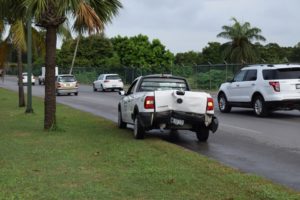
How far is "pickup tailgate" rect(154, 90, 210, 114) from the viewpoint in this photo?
42.8 ft

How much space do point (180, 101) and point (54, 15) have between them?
424cm

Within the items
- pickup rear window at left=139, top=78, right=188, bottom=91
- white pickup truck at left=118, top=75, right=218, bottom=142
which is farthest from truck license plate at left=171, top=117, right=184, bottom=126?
pickup rear window at left=139, top=78, right=188, bottom=91

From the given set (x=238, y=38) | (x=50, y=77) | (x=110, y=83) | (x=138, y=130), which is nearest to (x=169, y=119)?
(x=138, y=130)

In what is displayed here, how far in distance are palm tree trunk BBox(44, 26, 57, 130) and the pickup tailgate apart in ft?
11.0

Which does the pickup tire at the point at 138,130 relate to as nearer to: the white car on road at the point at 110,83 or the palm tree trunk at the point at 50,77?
the palm tree trunk at the point at 50,77

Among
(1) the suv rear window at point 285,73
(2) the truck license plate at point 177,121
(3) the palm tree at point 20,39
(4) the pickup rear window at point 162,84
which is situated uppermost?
(3) the palm tree at point 20,39

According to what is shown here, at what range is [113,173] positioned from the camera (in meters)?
8.69

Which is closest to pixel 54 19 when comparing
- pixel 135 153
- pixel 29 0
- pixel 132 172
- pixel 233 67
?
pixel 29 0

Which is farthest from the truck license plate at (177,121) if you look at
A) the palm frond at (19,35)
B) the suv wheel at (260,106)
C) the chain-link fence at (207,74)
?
the chain-link fence at (207,74)

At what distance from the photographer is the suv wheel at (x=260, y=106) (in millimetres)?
20578

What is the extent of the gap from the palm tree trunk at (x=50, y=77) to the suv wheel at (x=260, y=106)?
8.64 m

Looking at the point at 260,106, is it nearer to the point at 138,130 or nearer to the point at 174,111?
A: the point at 174,111

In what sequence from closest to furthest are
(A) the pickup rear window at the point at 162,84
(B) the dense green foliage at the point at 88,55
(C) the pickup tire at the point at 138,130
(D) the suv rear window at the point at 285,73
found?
(C) the pickup tire at the point at 138,130 < (A) the pickup rear window at the point at 162,84 < (D) the suv rear window at the point at 285,73 < (B) the dense green foliage at the point at 88,55

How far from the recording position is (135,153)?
10.9 m
